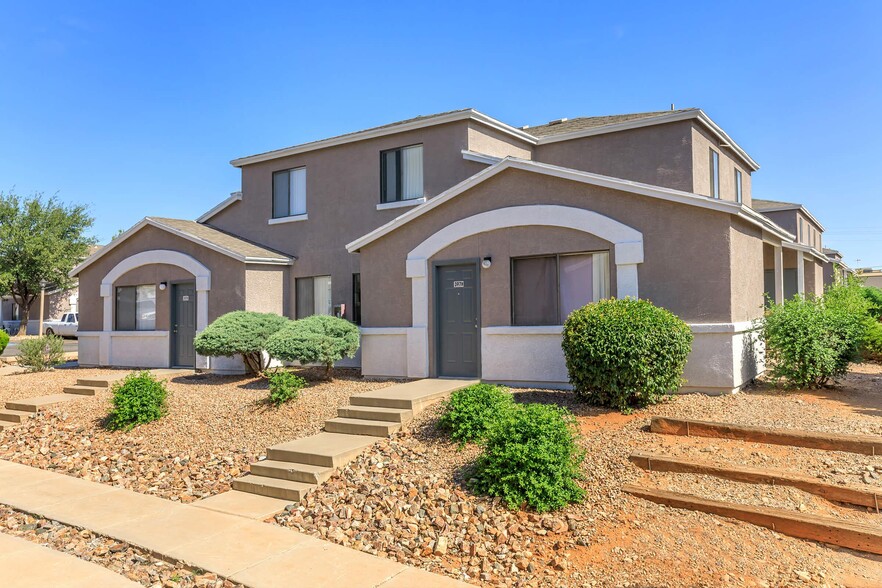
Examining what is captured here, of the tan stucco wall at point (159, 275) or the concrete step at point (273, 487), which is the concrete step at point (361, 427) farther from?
the tan stucco wall at point (159, 275)

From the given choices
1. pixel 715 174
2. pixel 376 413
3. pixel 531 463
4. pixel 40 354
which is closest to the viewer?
pixel 531 463

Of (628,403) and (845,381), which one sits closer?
(628,403)

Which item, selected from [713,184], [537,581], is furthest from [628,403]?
[713,184]

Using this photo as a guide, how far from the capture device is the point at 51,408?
1251 cm

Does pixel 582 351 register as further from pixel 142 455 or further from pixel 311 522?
pixel 142 455

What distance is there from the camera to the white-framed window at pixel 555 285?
35.9 ft

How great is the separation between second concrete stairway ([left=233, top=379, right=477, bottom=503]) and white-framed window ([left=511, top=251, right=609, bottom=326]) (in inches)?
87.5

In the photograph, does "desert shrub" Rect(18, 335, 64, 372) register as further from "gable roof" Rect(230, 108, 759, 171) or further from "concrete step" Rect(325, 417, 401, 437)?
"concrete step" Rect(325, 417, 401, 437)

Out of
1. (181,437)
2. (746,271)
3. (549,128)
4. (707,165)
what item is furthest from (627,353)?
(549,128)

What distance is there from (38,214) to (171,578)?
42.2 metres

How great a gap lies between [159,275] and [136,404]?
7.82 m

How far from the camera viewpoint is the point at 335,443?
27.5 ft

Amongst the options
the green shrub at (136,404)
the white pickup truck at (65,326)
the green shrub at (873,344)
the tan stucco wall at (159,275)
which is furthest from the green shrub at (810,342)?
the white pickup truck at (65,326)

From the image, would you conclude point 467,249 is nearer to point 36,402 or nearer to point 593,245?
point 593,245
